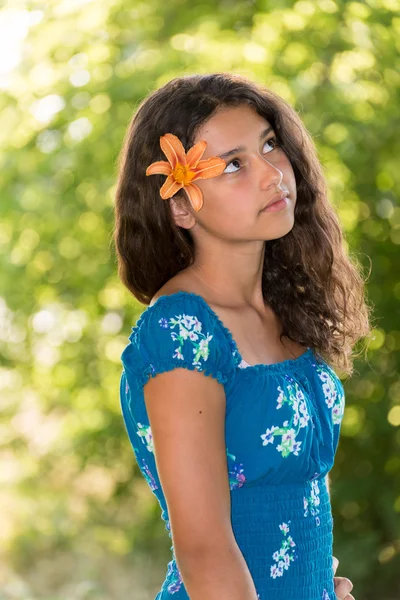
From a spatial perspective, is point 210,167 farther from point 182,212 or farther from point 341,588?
point 341,588

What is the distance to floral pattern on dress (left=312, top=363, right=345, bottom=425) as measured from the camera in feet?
5.04

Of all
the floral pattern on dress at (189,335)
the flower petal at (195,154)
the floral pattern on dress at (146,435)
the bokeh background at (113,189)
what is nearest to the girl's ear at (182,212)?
the flower petal at (195,154)

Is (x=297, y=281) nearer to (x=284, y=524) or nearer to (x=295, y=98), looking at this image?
(x=284, y=524)

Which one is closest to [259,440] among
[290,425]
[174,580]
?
[290,425]

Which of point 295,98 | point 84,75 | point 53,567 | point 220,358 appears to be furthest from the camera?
point 53,567

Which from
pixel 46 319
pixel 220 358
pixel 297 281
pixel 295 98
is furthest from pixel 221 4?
pixel 220 358

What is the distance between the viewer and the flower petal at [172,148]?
1485 mm

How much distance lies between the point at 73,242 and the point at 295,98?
96 centimetres

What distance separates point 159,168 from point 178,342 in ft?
1.10

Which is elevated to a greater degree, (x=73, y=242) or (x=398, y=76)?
(x=398, y=76)

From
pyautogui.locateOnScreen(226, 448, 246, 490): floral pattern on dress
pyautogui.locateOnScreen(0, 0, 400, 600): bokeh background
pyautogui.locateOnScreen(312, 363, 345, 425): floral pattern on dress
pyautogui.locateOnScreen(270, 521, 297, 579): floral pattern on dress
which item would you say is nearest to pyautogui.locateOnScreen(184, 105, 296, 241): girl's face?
pyautogui.locateOnScreen(312, 363, 345, 425): floral pattern on dress

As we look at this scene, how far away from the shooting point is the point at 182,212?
1.56 meters

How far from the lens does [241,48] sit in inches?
125

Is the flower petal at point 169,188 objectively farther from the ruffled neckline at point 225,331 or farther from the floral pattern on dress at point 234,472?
the floral pattern on dress at point 234,472
